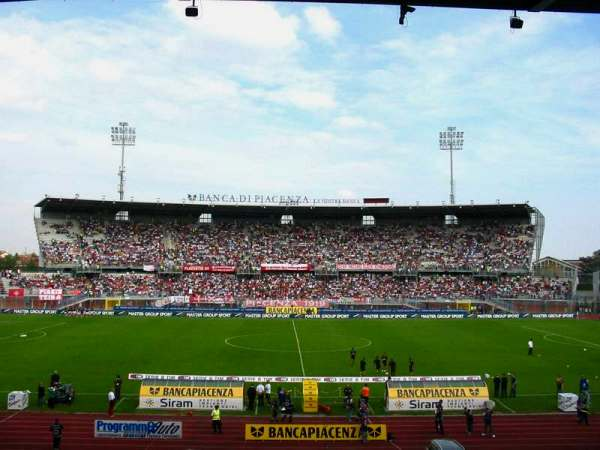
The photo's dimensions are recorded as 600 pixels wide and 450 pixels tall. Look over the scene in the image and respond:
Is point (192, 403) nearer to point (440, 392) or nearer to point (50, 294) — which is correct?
point (440, 392)

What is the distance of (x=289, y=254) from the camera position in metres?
86.6

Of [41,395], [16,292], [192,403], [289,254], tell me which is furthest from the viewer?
[289,254]

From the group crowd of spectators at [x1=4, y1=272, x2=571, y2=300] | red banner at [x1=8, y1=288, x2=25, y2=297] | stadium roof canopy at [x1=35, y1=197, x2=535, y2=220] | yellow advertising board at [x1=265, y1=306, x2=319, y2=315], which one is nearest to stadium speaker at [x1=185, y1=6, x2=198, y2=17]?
yellow advertising board at [x1=265, y1=306, x2=319, y2=315]

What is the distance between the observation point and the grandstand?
7738 cm

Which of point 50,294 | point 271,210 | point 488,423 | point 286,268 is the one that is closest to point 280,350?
point 488,423

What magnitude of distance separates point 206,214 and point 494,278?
44599mm

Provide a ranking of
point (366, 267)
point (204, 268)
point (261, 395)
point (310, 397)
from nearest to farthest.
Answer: point (310, 397) < point (261, 395) < point (204, 268) < point (366, 267)

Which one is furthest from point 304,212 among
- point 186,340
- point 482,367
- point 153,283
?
point 482,367

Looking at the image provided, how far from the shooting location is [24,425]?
23.2 meters

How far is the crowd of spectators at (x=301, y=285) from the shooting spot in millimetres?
76750

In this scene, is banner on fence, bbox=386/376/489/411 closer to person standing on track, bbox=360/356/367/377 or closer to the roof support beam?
person standing on track, bbox=360/356/367/377

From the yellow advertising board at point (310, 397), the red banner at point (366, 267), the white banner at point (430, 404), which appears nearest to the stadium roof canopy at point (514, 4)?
the yellow advertising board at point (310, 397)

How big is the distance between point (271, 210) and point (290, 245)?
6.26 meters

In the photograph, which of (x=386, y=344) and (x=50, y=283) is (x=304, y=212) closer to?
(x=50, y=283)
